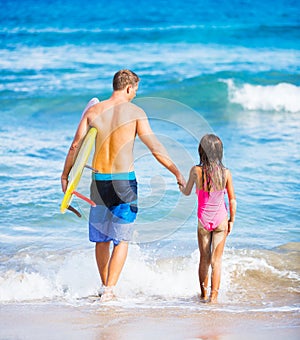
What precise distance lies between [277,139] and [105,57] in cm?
920

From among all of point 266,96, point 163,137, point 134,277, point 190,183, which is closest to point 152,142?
point 190,183

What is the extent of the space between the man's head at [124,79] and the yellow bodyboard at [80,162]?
1.20ft

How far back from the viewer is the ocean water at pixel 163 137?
5.34 metres

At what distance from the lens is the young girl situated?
15.0 feet

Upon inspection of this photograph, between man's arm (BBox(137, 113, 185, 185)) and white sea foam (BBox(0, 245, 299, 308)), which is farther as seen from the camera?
white sea foam (BBox(0, 245, 299, 308))

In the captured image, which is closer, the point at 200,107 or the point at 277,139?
the point at 277,139

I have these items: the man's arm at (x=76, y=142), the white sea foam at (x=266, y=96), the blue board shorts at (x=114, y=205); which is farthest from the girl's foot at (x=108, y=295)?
the white sea foam at (x=266, y=96)

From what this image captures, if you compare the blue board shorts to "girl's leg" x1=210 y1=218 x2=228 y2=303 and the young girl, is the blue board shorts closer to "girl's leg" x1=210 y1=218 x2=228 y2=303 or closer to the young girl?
the young girl

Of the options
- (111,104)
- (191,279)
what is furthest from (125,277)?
(111,104)

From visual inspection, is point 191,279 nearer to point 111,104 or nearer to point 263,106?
point 111,104

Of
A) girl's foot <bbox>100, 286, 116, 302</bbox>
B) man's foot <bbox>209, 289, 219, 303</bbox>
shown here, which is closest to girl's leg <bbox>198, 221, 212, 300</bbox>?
man's foot <bbox>209, 289, 219, 303</bbox>

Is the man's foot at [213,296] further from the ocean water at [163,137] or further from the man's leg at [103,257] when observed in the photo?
the man's leg at [103,257]

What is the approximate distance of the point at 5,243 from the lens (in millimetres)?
6234

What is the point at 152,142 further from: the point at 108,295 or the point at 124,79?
the point at 108,295
